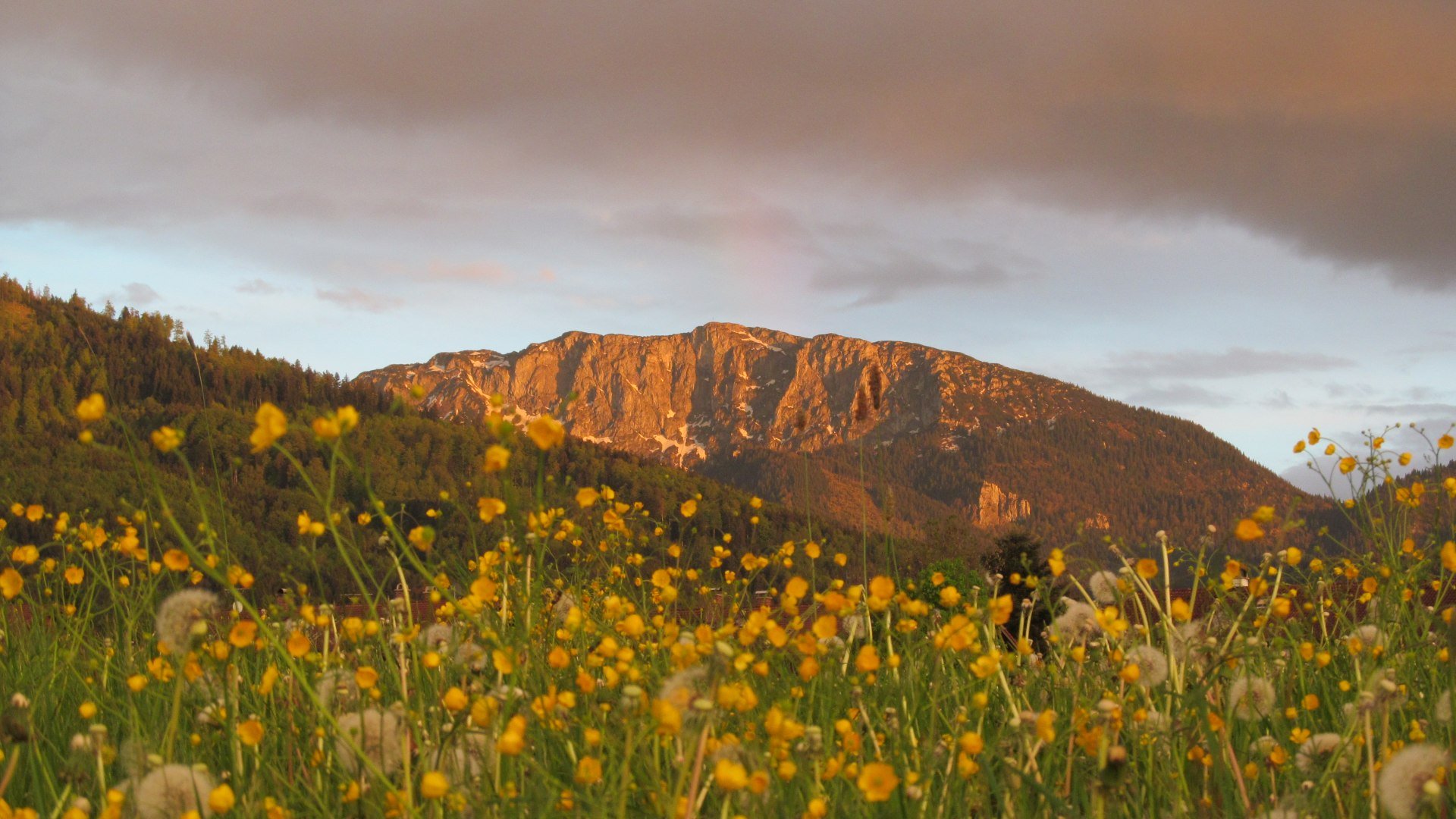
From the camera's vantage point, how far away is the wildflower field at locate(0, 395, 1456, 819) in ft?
6.64

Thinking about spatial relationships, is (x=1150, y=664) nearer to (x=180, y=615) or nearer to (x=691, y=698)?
(x=691, y=698)

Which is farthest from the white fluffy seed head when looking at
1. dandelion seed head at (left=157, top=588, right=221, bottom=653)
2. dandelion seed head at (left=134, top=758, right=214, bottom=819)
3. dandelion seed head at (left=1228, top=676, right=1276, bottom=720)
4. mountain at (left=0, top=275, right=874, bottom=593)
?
mountain at (left=0, top=275, right=874, bottom=593)

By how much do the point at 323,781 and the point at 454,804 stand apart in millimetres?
1007

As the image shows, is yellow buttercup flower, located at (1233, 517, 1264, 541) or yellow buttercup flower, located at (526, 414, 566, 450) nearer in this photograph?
yellow buttercup flower, located at (526, 414, 566, 450)

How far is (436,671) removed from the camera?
11.3 ft

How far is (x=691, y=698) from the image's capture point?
6.04 feet

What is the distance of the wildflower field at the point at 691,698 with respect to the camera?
2023 mm

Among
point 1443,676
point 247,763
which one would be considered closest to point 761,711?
point 247,763

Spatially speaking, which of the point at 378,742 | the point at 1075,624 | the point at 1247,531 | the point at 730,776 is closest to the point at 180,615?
the point at 378,742

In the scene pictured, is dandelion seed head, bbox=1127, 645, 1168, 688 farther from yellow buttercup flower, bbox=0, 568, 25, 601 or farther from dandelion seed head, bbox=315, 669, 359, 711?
yellow buttercup flower, bbox=0, 568, 25, 601

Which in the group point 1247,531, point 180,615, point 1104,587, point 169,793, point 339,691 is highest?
point 1247,531

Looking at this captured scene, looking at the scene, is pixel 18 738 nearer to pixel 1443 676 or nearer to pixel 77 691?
pixel 77 691

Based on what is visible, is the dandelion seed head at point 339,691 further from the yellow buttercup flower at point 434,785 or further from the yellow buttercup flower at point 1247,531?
the yellow buttercup flower at point 1247,531

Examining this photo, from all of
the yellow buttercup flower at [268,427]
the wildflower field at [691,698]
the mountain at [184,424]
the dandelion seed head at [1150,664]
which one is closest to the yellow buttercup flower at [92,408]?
the wildflower field at [691,698]
